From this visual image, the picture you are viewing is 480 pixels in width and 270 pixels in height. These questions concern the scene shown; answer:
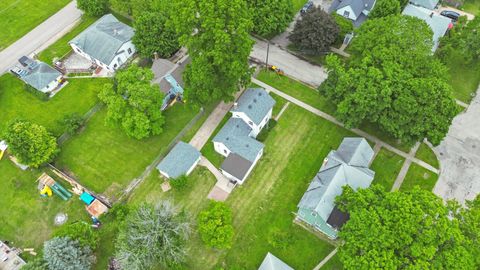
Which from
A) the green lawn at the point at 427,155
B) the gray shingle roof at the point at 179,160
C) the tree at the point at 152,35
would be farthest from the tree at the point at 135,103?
the green lawn at the point at 427,155

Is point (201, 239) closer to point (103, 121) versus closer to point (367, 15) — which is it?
point (103, 121)

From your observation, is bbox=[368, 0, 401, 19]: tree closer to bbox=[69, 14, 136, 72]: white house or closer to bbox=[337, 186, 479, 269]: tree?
bbox=[337, 186, 479, 269]: tree

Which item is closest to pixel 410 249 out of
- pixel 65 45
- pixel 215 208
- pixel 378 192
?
pixel 378 192

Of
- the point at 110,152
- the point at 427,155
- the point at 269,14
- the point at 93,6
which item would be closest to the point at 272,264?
the point at 110,152

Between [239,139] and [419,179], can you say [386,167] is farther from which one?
[239,139]

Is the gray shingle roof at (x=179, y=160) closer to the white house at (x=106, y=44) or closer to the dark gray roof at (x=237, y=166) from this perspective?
the dark gray roof at (x=237, y=166)
